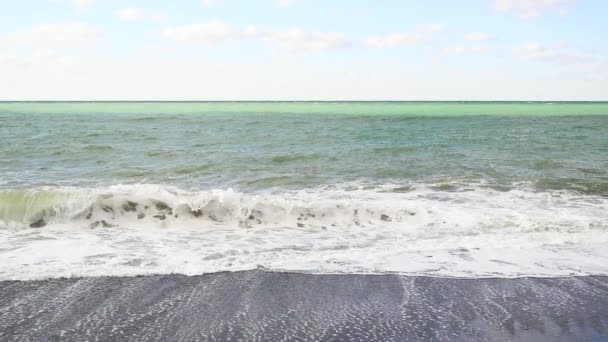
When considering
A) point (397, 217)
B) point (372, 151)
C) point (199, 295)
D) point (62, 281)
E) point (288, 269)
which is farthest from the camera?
point (372, 151)

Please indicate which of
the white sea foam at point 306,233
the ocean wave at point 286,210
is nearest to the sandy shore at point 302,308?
the white sea foam at point 306,233

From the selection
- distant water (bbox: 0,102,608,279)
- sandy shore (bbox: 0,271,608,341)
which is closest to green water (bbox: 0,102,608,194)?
distant water (bbox: 0,102,608,279)

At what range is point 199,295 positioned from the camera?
15.3 feet

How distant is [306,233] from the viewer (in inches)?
297

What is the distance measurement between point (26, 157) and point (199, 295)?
14873mm

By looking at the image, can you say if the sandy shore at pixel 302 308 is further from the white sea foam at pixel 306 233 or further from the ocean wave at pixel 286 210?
the ocean wave at pixel 286 210

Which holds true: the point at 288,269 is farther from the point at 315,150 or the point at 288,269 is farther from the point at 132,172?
the point at 315,150

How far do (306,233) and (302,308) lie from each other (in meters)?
3.19

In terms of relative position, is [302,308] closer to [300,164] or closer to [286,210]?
[286,210]

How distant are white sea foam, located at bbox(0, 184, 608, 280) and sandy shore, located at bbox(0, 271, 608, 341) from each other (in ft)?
1.29

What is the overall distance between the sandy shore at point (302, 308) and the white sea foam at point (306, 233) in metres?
0.39

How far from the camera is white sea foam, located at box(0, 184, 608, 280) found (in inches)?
223

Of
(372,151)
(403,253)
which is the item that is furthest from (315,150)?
(403,253)

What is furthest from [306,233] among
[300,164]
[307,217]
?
[300,164]
